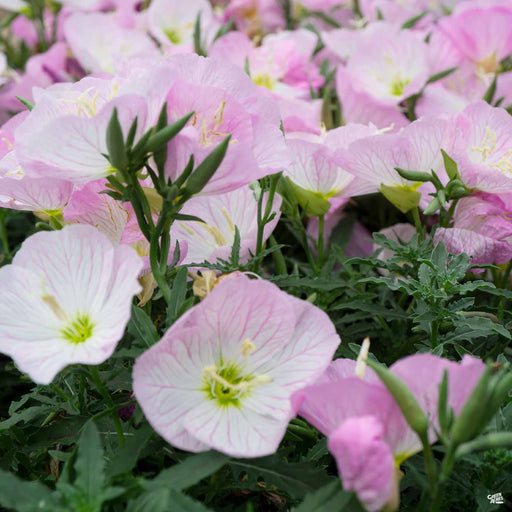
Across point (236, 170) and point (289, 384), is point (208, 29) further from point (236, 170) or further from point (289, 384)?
point (289, 384)

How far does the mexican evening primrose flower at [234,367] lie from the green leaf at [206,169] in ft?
0.33

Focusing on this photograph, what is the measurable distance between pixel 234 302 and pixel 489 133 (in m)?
0.50

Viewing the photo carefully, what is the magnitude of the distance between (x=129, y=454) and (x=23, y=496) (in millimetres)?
107

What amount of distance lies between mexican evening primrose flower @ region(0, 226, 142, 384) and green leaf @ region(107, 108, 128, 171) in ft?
0.31

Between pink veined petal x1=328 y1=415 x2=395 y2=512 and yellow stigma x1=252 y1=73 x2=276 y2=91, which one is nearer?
pink veined petal x1=328 y1=415 x2=395 y2=512

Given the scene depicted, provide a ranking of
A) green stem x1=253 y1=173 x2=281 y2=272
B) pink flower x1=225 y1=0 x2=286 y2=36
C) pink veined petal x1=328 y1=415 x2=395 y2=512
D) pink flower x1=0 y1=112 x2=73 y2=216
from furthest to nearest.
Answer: pink flower x1=225 y1=0 x2=286 y2=36 < green stem x1=253 y1=173 x2=281 y2=272 < pink flower x1=0 y1=112 x2=73 y2=216 < pink veined petal x1=328 y1=415 x2=395 y2=512

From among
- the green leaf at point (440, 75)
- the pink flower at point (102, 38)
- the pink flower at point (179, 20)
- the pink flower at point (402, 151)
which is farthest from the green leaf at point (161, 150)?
the pink flower at point (179, 20)

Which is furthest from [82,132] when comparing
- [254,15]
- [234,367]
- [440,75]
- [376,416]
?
[254,15]

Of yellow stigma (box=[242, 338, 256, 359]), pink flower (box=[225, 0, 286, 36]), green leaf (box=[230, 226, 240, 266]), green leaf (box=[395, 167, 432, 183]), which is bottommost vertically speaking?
pink flower (box=[225, 0, 286, 36])

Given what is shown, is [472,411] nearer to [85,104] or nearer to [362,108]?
[85,104]

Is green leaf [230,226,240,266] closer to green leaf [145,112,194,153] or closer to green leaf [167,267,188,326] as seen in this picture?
green leaf [167,267,188,326]

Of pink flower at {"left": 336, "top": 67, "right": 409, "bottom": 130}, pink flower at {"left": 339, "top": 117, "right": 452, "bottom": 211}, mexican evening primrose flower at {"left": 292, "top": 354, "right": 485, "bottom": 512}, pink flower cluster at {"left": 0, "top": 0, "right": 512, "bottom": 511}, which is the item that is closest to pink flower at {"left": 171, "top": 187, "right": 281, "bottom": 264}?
pink flower cluster at {"left": 0, "top": 0, "right": 512, "bottom": 511}

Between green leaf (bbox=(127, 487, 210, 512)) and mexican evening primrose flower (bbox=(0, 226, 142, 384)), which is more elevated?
mexican evening primrose flower (bbox=(0, 226, 142, 384))

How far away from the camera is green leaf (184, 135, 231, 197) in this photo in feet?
2.22
